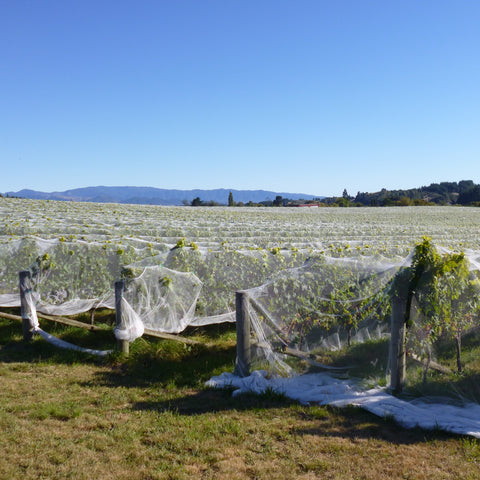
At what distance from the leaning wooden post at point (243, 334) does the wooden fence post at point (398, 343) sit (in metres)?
1.71

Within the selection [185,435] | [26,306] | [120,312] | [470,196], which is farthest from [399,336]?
[470,196]

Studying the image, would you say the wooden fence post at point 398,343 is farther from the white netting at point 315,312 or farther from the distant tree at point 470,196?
the distant tree at point 470,196

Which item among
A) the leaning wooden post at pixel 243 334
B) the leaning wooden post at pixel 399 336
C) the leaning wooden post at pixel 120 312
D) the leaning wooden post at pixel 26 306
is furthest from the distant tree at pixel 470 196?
the leaning wooden post at pixel 26 306

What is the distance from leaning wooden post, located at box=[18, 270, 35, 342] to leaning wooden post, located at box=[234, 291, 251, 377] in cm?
364

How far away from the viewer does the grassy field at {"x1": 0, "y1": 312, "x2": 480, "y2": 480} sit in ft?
10.9

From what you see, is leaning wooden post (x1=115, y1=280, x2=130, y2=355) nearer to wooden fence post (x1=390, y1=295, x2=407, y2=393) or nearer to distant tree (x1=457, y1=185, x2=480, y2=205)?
wooden fence post (x1=390, y1=295, x2=407, y2=393)

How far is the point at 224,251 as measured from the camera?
7.52 m

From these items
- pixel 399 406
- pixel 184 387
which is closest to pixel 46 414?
pixel 184 387

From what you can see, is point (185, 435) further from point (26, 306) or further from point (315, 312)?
point (26, 306)

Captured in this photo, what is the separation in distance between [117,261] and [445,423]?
233 inches

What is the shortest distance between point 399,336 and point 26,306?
5.58m

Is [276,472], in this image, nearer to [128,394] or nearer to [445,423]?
[445,423]

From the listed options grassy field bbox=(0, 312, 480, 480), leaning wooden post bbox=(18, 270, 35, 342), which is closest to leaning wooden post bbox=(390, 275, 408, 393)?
grassy field bbox=(0, 312, 480, 480)

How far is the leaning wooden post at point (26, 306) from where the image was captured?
657cm
